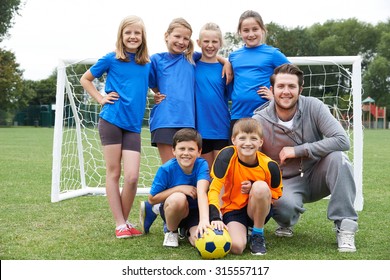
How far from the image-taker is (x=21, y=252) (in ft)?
11.4

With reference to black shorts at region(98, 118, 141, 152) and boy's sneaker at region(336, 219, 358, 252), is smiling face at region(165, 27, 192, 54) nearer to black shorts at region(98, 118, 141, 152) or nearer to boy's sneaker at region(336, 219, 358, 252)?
black shorts at region(98, 118, 141, 152)

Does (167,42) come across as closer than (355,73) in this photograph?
Yes

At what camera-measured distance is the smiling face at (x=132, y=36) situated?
13.2 feet

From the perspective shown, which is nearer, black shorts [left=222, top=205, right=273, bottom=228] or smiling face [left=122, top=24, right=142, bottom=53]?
black shorts [left=222, top=205, right=273, bottom=228]

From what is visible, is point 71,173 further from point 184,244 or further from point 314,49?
point 314,49

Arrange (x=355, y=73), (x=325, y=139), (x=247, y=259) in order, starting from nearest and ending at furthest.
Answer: (x=247, y=259)
(x=325, y=139)
(x=355, y=73)

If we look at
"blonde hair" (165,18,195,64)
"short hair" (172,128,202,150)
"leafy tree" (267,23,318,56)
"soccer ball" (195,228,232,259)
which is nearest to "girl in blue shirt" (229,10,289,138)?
"blonde hair" (165,18,195,64)

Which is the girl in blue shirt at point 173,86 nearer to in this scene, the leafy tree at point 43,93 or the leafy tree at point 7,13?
the leafy tree at point 7,13

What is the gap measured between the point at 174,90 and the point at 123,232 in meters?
1.13

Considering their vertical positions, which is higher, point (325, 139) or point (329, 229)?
point (325, 139)

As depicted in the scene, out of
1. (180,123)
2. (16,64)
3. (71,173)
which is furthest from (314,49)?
(180,123)

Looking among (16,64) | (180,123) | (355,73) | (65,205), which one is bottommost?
(65,205)

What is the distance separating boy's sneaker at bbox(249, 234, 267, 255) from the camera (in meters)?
3.43

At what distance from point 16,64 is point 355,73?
1450 inches
